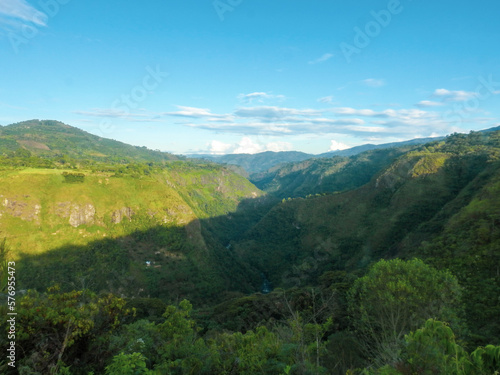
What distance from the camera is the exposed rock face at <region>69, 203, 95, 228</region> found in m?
107

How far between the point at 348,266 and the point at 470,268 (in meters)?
59.6

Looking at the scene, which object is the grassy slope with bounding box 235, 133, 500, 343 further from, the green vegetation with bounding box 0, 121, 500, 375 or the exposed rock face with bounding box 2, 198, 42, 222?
the exposed rock face with bounding box 2, 198, 42, 222

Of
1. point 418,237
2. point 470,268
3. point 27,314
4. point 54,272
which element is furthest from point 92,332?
point 54,272

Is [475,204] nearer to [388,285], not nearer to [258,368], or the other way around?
[388,285]

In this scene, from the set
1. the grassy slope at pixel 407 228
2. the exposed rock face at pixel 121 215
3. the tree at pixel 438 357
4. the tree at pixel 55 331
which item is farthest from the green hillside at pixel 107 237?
the tree at pixel 438 357

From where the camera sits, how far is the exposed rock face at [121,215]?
11688 cm

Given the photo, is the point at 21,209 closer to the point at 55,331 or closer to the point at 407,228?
the point at 55,331

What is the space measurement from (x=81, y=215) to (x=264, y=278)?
301 ft

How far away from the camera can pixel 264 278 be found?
13862 cm

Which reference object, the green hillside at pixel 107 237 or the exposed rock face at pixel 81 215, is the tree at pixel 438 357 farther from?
the exposed rock face at pixel 81 215

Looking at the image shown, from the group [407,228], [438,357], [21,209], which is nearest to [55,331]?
[438,357]

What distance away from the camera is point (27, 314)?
32.7 ft

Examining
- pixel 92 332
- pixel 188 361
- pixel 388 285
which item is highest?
pixel 92 332

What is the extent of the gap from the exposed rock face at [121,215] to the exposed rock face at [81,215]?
821 cm
